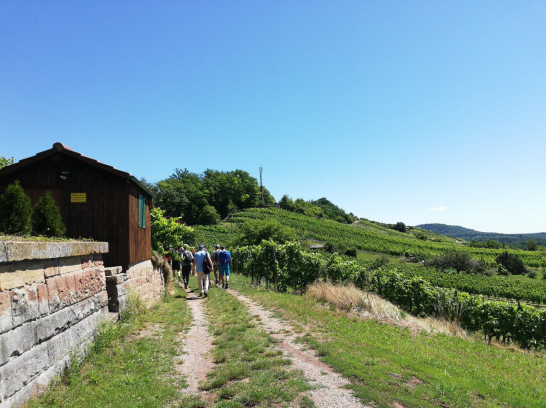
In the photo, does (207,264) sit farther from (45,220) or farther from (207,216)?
(207,216)

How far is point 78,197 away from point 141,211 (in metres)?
1.83

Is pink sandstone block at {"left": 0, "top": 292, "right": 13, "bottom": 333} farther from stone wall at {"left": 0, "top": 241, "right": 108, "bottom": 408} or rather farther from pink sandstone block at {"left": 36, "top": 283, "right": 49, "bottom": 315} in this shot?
pink sandstone block at {"left": 36, "top": 283, "right": 49, "bottom": 315}

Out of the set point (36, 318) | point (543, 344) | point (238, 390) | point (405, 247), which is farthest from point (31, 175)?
point (405, 247)

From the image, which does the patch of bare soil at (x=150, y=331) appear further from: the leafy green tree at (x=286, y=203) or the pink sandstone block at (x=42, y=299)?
the leafy green tree at (x=286, y=203)

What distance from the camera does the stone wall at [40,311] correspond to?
3660mm

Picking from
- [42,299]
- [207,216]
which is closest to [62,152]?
[42,299]

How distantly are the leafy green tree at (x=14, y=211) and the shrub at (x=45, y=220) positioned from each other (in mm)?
722

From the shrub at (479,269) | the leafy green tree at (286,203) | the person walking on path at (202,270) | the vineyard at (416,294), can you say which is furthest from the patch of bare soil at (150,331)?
the leafy green tree at (286,203)

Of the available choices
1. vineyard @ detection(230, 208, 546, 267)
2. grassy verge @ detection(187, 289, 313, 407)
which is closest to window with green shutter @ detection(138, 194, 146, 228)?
grassy verge @ detection(187, 289, 313, 407)

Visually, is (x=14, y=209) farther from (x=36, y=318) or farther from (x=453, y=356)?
(x=453, y=356)

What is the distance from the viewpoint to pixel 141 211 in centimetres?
998

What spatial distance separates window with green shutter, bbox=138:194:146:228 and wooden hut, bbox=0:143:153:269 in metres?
→ 1.09

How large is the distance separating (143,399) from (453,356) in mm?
5882

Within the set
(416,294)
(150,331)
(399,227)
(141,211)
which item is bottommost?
(416,294)
